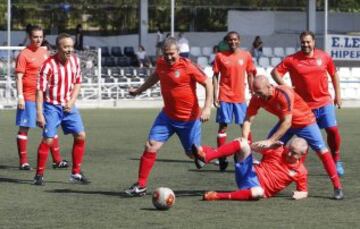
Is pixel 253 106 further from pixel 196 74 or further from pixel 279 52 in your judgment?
pixel 279 52

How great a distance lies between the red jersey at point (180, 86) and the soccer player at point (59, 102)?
1510mm

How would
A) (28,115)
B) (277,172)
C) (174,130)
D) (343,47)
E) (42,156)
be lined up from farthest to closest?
(343,47), (28,115), (42,156), (174,130), (277,172)

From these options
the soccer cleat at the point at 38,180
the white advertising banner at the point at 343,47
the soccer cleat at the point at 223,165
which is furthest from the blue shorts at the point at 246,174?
the white advertising banner at the point at 343,47

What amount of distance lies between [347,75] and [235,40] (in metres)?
18.3

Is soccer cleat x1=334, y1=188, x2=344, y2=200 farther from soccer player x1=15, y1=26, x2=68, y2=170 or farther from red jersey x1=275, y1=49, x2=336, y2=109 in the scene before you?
soccer player x1=15, y1=26, x2=68, y2=170

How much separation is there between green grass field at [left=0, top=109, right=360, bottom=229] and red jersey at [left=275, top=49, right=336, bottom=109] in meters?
1.05

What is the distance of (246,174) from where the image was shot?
11.9 meters

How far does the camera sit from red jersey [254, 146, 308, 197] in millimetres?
12047

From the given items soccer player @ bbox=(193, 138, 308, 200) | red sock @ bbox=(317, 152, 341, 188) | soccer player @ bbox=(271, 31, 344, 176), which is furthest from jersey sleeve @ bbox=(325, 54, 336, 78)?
soccer player @ bbox=(193, 138, 308, 200)

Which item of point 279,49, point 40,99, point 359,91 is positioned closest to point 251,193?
point 40,99

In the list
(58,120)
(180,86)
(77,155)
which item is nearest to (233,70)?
(77,155)

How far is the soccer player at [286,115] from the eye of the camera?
11.7 metres

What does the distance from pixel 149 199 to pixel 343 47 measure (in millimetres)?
23749

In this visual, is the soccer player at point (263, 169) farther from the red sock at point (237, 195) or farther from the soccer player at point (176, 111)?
the soccer player at point (176, 111)
